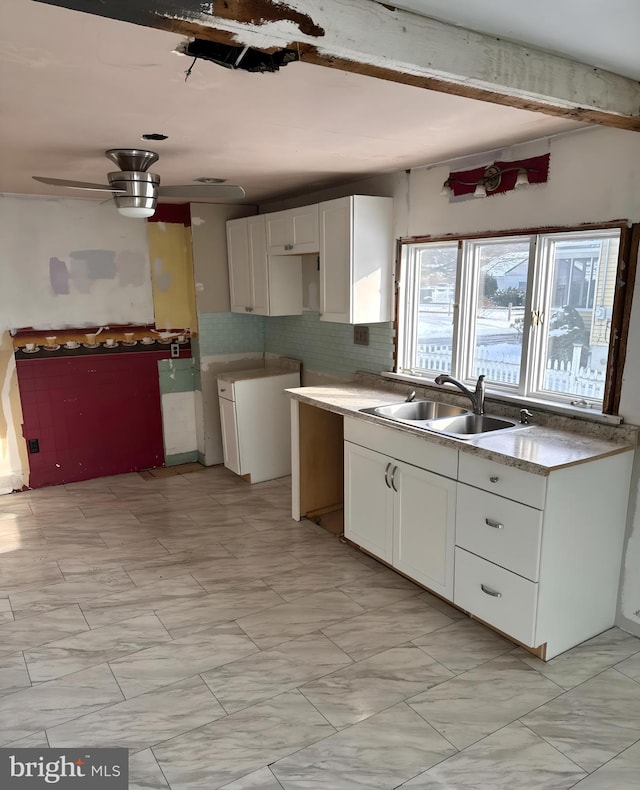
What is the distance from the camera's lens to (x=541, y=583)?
2428 millimetres

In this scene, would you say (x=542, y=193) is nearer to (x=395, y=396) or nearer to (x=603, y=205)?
(x=603, y=205)

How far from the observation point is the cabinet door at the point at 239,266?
189 inches

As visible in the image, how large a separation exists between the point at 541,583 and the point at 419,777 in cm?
91

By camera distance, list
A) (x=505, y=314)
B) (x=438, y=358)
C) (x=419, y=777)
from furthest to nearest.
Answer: (x=438, y=358) < (x=505, y=314) < (x=419, y=777)

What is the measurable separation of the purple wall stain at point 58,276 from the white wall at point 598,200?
3.23 metres

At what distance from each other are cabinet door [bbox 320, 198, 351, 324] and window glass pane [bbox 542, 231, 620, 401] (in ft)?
4.12

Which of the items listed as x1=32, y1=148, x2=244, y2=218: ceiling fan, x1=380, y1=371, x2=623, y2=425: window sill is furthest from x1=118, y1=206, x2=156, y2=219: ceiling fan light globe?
x1=380, y1=371, x2=623, y2=425: window sill

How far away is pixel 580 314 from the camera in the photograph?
2850 millimetres

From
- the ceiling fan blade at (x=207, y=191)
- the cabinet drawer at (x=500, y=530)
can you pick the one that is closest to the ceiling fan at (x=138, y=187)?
the ceiling fan blade at (x=207, y=191)

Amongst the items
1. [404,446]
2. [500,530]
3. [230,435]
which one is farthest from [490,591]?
[230,435]

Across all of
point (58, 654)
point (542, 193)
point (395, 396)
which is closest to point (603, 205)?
point (542, 193)

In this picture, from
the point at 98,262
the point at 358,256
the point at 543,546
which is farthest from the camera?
the point at 98,262

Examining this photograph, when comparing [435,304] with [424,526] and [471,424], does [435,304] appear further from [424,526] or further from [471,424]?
[424,526]

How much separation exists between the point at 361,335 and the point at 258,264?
3.61 ft
